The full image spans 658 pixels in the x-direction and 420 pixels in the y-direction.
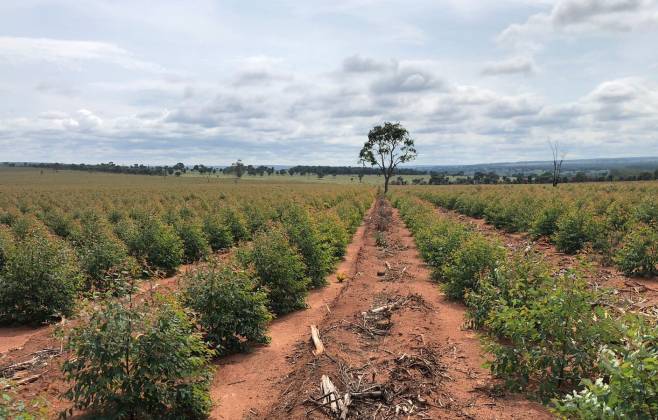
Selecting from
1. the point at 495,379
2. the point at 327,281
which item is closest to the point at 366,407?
the point at 495,379

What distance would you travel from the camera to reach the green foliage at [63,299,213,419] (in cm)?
498

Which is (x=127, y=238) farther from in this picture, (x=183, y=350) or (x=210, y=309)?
(x=183, y=350)

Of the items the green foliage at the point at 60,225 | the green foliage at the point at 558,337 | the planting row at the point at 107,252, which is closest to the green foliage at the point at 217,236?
the planting row at the point at 107,252

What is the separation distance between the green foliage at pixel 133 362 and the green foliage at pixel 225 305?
240 cm

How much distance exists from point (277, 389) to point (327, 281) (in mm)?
7193

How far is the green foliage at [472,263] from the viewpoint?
10680mm

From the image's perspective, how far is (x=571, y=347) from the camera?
545 cm

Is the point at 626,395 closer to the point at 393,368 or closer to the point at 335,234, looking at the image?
the point at 393,368

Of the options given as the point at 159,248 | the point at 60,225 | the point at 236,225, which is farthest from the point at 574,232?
the point at 60,225

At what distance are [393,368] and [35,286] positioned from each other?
8.25 meters

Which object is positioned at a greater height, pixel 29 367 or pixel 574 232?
pixel 574 232

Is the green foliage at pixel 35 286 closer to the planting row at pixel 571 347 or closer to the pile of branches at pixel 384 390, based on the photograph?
the pile of branches at pixel 384 390

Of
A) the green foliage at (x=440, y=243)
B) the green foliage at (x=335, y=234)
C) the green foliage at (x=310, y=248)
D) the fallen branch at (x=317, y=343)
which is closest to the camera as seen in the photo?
the fallen branch at (x=317, y=343)

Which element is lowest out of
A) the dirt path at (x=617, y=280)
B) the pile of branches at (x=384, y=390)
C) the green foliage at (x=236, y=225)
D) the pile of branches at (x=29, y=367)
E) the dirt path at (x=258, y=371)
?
the dirt path at (x=258, y=371)
